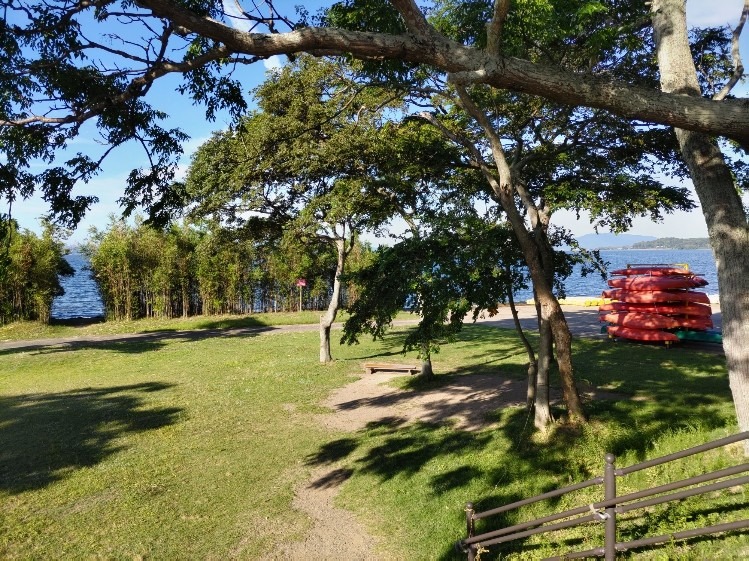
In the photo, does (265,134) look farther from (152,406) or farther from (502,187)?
(152,406)

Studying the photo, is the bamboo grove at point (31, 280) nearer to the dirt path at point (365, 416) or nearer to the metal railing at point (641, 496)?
the dirt path at point (365, 416)

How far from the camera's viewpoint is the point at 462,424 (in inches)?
328

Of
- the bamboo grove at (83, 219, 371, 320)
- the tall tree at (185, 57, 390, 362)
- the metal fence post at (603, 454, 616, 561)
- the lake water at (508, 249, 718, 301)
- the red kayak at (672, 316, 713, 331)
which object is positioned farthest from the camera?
the bamboo grove at (83, 219, 371, 320)

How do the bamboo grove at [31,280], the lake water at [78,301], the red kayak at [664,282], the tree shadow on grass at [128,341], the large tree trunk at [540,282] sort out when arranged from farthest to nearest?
the lake water at [78,301] < the bamboo grove at [31,280] < the tree shadow on grass at [128,341] < the red kayak at [664,282] < the large tree trunk at [540,282]

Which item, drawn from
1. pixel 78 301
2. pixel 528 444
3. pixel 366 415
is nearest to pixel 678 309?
pixel 528 444

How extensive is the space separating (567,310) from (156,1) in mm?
23893

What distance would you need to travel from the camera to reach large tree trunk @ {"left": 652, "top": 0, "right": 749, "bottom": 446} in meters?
4.12

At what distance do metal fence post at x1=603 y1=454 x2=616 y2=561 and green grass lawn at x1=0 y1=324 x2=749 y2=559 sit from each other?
895 mm

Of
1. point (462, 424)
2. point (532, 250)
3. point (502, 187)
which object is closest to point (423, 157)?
point (502, 187)


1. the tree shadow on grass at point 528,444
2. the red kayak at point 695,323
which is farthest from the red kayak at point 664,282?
the tree shadow on grass at point 528,444

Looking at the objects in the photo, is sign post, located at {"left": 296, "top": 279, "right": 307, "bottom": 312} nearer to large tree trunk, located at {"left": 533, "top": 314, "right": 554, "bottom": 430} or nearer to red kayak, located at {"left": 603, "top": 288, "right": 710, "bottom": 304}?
red kayak, located at {"left": 603, "top": 288, "right": 710, "bottom": 304}

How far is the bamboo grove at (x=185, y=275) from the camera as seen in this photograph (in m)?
23.0

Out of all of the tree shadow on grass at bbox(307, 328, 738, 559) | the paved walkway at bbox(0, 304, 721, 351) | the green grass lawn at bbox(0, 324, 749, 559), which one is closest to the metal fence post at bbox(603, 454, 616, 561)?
the green grass lawn at bbox(0, 324, 749, 559)

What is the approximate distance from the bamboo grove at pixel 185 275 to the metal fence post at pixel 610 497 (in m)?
19.4
